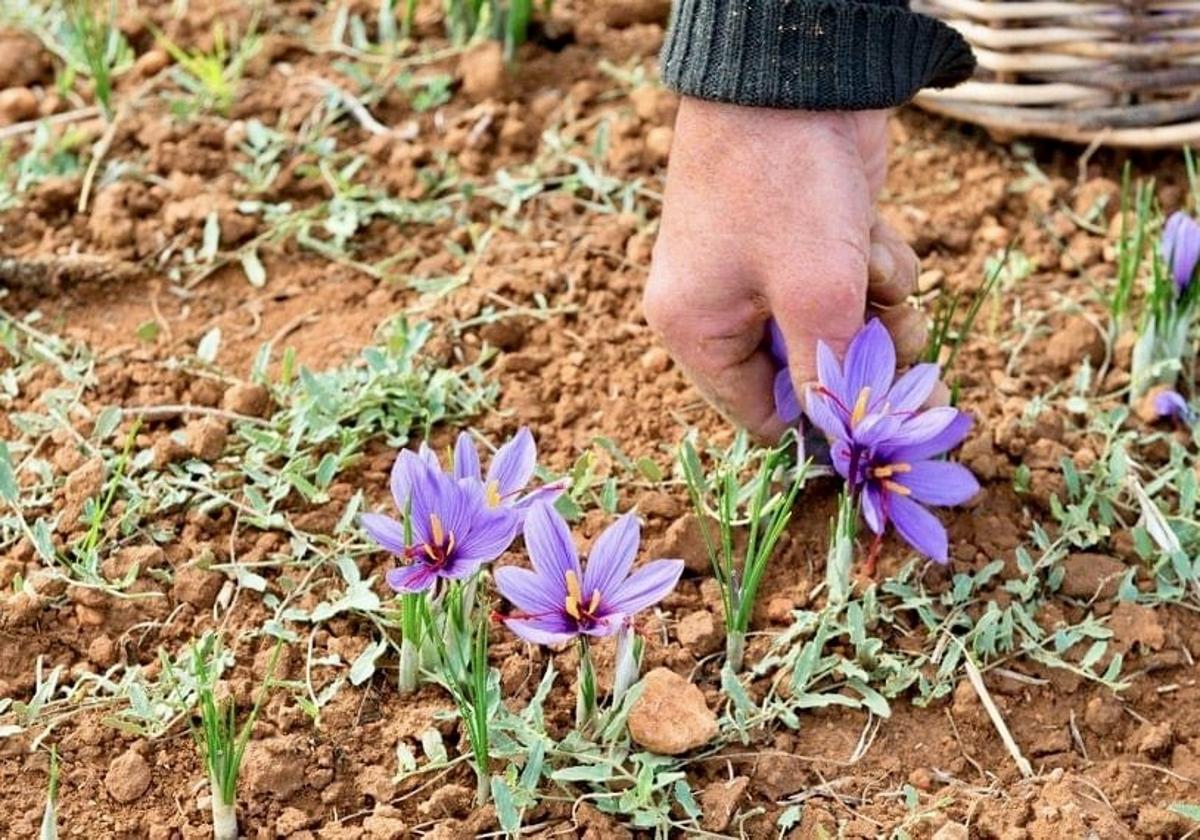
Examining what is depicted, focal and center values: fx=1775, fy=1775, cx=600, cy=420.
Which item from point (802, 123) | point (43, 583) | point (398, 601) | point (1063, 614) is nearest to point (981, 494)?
point (1063, 614)

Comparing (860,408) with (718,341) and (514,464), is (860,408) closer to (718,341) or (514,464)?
(718,341)

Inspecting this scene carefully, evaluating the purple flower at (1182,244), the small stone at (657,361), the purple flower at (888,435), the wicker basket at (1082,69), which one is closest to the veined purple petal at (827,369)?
the purple flower at (888,435)

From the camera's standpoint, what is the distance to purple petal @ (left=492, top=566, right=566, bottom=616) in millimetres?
1543

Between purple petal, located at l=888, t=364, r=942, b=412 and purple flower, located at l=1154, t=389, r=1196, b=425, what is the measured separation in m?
0.46

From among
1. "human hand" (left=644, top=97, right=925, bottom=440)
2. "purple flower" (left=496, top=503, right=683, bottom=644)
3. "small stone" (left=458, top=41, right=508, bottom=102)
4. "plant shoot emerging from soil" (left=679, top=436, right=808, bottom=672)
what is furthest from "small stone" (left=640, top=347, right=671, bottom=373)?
"small stone" (left=458, top=41, right=508, bottom=102)

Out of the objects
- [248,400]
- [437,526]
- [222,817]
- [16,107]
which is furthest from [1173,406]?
[16,107]

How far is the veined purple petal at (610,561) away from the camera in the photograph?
159 cm

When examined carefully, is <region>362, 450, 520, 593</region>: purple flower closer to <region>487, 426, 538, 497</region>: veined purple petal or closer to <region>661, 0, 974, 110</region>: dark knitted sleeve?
<region>487, 426, 538, 497</region>: veined purple petal

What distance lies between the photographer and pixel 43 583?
5.91 feet

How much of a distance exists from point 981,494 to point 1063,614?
17 cm

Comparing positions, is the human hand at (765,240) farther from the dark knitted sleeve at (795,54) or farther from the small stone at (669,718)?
the small stone at (669,718)

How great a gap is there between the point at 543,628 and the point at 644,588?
10 cm

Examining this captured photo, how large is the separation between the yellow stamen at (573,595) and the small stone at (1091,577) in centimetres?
60

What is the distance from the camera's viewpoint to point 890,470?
176 centimetres
